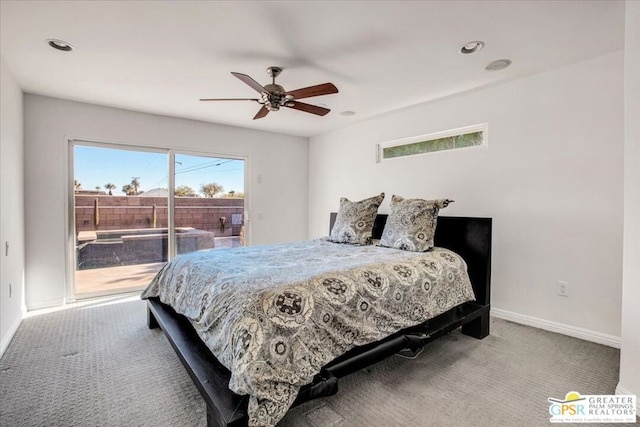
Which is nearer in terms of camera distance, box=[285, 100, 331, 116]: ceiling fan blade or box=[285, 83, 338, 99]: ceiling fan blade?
box=[285, 83, 338, 99]: ceiling fan blade

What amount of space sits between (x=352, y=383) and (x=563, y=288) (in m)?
2.23

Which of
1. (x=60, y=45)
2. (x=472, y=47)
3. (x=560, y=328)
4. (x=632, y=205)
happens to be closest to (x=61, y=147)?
(x=60, y=45)

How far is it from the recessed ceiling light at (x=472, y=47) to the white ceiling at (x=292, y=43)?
0.05 metres

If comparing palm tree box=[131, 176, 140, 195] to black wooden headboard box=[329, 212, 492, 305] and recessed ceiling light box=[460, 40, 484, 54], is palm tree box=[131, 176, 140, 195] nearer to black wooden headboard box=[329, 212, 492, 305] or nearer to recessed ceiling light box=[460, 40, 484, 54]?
black wooden headboard box=[329, 212, 492, 305]

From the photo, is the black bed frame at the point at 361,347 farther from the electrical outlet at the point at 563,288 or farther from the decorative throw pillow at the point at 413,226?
the electrical outlet at the point at 563,288

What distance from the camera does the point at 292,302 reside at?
168cm

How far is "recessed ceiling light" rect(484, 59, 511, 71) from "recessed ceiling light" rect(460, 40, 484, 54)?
344mm

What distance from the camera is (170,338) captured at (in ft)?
6.75

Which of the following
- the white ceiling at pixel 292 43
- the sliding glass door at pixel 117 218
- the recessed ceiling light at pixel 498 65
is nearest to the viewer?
the white ceiling at pixel 292 43

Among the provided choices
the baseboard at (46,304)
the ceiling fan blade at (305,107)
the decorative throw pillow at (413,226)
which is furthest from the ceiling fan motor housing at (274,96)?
the baseboard at (46,304)

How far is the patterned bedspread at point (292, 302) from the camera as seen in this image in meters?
1.48

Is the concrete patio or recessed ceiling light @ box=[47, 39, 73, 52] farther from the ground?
recessed ceiling light @ box=[47, 39, 73, 52]

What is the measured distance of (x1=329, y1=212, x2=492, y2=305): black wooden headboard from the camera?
116 inches

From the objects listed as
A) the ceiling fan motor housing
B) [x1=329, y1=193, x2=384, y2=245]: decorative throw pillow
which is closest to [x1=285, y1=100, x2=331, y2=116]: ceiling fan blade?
the ceiling fan motor housing
